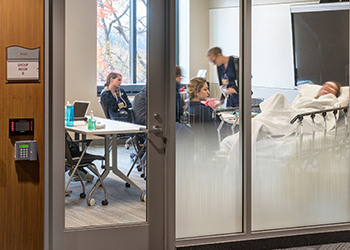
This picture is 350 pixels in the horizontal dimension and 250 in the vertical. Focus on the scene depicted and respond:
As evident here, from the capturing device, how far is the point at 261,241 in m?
3.45

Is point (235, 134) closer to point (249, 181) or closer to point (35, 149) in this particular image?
point (249, 181)

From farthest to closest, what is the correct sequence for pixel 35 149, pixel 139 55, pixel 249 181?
pixel 249 181
pixel 139 55
pixel 35 149

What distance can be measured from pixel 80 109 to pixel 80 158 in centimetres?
36

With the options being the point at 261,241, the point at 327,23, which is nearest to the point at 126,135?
the point at 261,241

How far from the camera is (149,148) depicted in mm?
3213

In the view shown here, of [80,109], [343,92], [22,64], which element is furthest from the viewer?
[343,92]

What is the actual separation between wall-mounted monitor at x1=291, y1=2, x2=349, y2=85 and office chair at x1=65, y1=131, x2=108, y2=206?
171 cm

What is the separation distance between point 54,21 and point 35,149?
89cm

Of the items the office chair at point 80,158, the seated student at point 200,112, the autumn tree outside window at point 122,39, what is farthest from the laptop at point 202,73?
the office chair at point 80,158

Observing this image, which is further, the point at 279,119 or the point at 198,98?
the point at 279,119

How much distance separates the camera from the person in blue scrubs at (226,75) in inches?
129

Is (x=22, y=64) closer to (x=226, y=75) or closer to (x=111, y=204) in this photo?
(x=111, y=204)

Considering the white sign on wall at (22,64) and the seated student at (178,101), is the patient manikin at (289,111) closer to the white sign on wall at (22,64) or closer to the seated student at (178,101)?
the seated student at (178,101)

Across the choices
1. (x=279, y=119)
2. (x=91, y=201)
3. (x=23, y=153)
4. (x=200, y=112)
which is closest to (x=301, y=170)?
(x=279, y=119)
